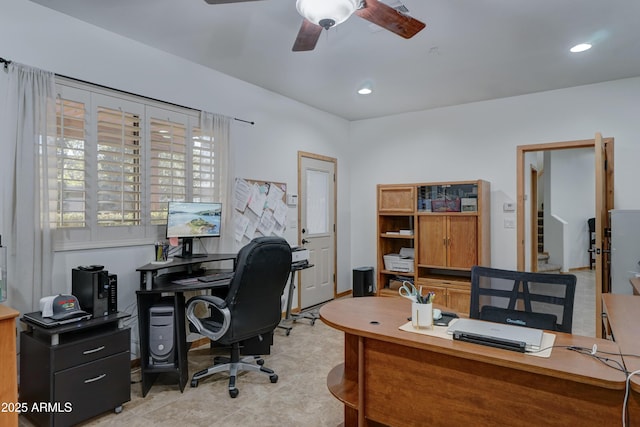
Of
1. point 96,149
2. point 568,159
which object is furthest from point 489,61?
point 568,159

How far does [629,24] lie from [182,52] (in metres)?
3.71

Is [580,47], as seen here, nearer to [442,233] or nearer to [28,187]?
[442,233]

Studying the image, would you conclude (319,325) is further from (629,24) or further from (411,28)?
(629,24)

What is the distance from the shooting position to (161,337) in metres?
2.83

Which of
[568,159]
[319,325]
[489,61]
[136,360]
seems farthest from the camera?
[568,159]

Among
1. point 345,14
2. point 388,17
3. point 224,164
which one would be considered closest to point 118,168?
point 224,164

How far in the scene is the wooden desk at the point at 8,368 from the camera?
1942 millimetres

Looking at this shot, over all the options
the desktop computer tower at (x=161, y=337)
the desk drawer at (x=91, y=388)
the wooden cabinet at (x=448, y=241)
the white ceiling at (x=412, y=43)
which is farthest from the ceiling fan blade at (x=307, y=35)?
the wooden cabinet at (x=448, y=241)

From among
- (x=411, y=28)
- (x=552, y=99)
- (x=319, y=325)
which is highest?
(x=552, y=99)

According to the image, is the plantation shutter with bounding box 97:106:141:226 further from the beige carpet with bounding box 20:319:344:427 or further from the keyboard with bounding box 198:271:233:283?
the beige carpet with bounding box 20:319:344:427

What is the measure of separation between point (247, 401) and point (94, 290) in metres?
1.31

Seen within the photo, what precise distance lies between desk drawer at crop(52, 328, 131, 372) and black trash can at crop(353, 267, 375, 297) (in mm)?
3330

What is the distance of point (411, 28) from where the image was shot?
2.15m

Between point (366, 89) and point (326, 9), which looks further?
point (366, 89)
